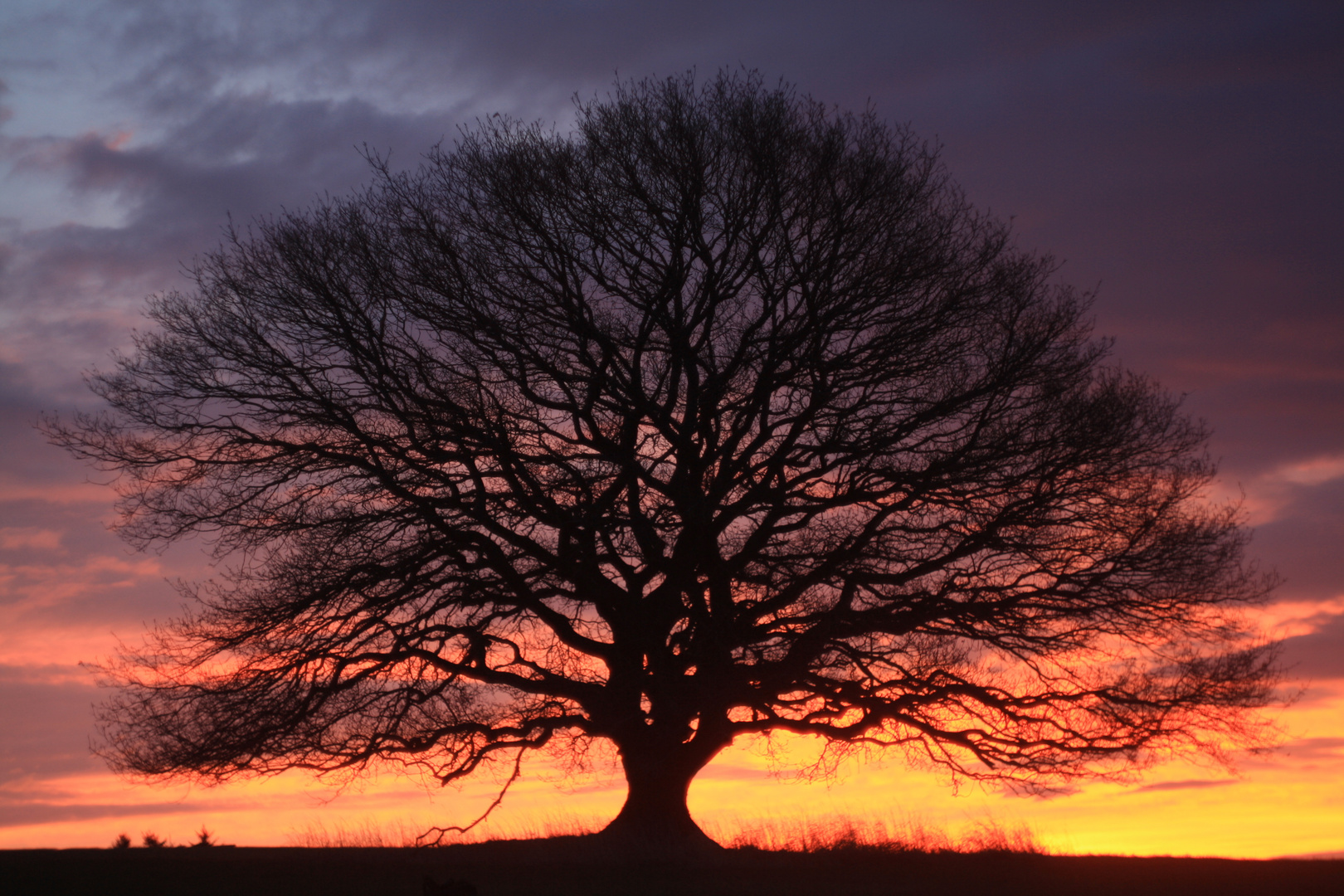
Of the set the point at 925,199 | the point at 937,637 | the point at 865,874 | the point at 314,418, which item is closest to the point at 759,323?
the point at 925,199

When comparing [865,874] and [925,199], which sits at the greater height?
[925,199]

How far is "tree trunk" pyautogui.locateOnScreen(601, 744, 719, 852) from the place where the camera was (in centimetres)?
1437

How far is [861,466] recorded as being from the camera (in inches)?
540

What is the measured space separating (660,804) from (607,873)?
5.47 feet

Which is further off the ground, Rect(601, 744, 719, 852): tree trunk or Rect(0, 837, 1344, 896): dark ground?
Rect(601, 744, 719, 852): tree trunk

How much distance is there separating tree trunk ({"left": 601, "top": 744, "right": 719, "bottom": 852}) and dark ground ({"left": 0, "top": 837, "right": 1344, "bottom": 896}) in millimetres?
435

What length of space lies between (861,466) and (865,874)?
15.8 ft

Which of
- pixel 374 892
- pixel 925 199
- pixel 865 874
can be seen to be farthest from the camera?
pixel 925 199

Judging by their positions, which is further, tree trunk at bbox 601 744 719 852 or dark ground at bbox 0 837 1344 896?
tree trunk at bbox 601 744 719 852

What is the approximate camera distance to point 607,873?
13000mm

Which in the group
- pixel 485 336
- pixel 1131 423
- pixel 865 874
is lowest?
pixel 865 874

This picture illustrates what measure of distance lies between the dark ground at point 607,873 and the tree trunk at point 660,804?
0.44 m

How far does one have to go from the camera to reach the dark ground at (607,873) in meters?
11.9

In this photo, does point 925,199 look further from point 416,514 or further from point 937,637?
point 416,514
